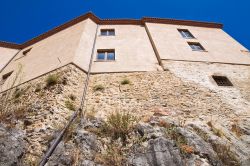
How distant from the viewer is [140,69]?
39.8ft

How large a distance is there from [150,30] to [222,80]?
6.70 m

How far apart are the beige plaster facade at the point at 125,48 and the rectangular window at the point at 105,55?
301 millimetres

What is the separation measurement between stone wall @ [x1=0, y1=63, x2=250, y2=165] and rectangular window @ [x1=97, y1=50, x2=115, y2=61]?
1971 mm

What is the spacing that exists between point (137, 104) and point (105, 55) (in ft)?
16.8

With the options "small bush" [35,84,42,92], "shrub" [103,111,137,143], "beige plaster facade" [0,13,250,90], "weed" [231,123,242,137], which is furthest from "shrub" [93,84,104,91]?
"weed" [231,123,242,137]

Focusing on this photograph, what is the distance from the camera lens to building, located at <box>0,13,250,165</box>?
931cm

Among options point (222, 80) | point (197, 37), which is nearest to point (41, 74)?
point (222, 80)

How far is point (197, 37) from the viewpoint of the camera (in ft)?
55.3

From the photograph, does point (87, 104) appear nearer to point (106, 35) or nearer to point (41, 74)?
point (41, 74)

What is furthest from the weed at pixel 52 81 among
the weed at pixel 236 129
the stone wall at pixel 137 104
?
the weed at pixel 236 129

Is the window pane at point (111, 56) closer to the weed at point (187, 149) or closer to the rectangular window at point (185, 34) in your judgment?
the rectangular window at point (185, 34)

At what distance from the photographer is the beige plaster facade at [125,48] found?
40.6 ft

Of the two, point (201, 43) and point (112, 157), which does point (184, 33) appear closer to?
point (201, 43)

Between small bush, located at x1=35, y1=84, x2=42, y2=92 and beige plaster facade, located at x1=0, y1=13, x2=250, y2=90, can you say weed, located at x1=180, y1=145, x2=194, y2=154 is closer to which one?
beige plaster facade, located at x1=0, y1=13, x2=250, y2=90
